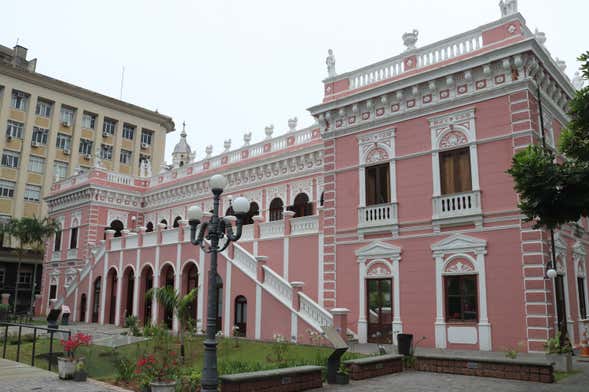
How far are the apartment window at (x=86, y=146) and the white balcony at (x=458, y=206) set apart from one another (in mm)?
39645

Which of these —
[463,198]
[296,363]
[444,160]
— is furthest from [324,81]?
[296,363]

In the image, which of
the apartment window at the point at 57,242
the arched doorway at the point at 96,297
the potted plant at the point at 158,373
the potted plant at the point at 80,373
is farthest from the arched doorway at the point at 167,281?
the apartment window at the point at 57,242

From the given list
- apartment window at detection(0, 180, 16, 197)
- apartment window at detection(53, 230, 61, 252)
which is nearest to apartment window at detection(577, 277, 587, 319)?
apartment window at detection(53, 230, 61, 252)

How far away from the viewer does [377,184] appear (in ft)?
62.3

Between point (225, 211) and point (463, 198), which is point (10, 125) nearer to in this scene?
point (225, 211)

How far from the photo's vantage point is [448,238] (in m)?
16.7

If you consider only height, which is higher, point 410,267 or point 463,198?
point 463,198

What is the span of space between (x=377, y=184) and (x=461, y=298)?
5.03m

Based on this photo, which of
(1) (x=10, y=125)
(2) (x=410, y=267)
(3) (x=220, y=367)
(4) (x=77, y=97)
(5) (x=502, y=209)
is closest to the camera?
(3) (x=220, y=367)

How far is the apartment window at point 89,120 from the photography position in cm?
4869

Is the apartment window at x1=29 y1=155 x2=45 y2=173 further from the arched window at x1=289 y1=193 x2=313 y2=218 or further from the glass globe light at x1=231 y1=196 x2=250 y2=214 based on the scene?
the glass globe light at x1=231 y1=196 x2=250 y2=214

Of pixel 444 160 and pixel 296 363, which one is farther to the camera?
pixel 444 160

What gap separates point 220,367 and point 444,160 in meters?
10.1

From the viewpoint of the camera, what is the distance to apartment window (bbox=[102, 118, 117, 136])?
1962 inches
